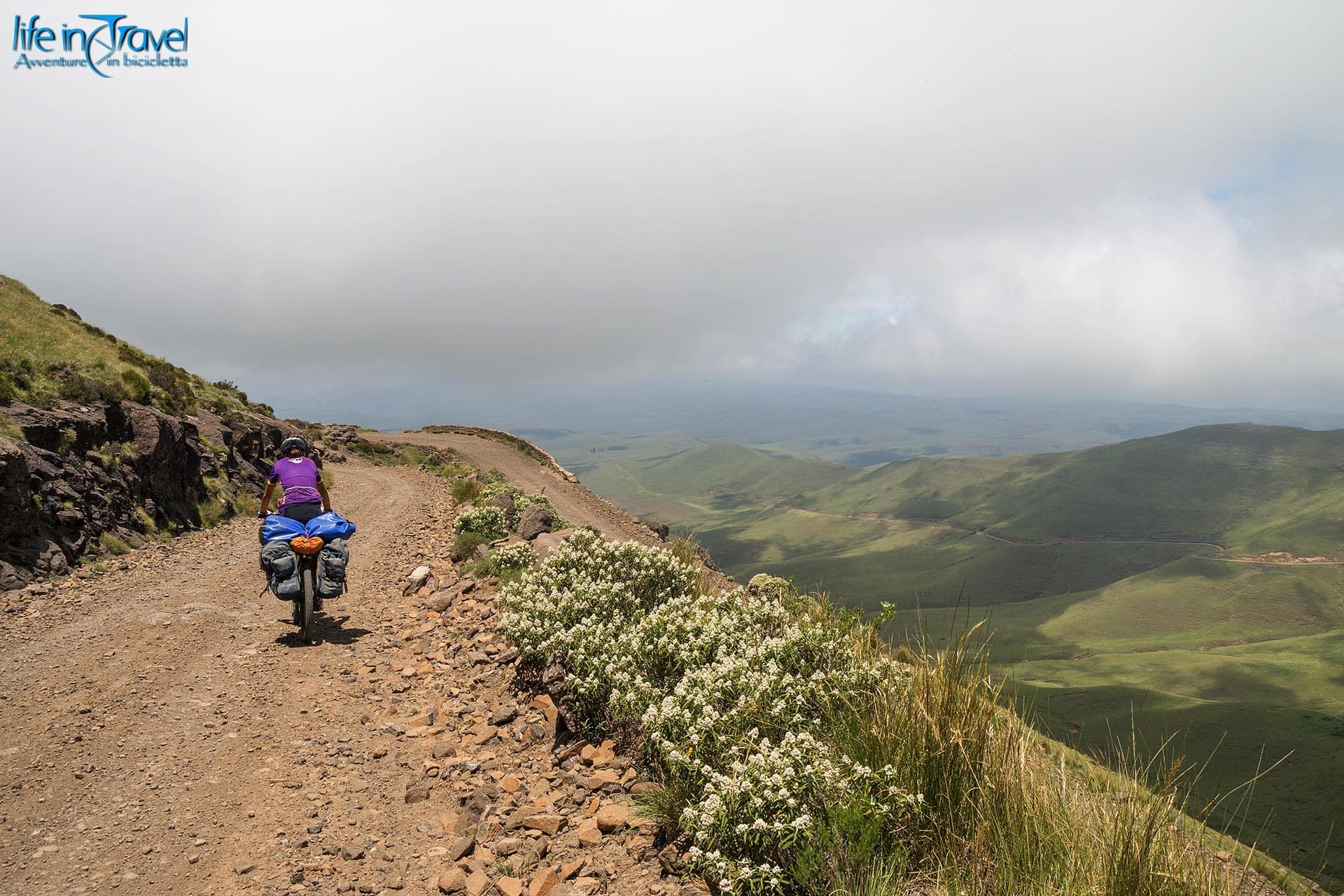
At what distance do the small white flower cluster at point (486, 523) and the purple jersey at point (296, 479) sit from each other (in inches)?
178

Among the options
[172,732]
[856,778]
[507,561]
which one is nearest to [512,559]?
[507,561]

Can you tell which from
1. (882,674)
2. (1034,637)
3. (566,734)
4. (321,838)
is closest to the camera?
(321,838)

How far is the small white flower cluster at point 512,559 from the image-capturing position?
1181 cm

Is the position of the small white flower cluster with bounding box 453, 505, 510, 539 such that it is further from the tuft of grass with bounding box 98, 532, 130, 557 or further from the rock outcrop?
the rock outcrop

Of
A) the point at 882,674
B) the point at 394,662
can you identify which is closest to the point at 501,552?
the point at 394,662

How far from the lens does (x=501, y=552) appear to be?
470 inches

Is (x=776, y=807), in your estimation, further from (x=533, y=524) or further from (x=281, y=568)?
(x=533, y=524)

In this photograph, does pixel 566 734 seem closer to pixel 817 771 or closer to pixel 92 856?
pixel 817 771

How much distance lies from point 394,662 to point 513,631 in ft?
8.66

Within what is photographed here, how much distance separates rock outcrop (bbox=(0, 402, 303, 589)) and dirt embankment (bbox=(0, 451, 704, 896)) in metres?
1.56

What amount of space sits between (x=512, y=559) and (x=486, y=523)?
351 centimetres

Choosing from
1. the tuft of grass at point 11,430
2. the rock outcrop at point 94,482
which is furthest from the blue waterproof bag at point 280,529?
the tuft of grass at point 11,430

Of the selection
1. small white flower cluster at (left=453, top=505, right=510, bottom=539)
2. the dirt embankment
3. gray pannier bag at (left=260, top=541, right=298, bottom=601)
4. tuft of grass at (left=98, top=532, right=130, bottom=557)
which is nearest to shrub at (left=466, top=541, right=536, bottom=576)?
the dirt embankment

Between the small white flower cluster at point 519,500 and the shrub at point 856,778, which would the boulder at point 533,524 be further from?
the shrub at point 856,778
